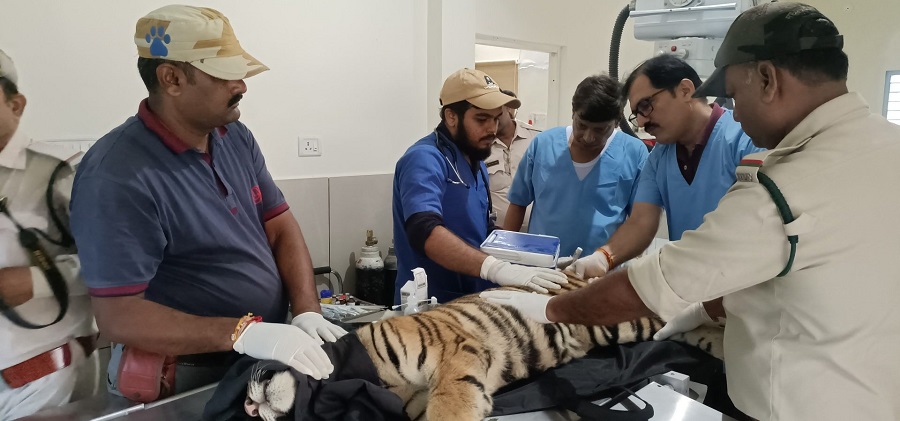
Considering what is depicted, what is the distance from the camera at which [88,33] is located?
7.33 feet

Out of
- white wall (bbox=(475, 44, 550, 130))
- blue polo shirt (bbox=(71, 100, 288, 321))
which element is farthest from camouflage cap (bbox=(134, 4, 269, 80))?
white wall (bbox=(475, 44, 550, 130))

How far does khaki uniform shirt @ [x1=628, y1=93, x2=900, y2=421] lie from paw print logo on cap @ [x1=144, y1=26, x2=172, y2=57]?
1264 millimetres

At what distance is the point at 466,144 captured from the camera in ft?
6.84

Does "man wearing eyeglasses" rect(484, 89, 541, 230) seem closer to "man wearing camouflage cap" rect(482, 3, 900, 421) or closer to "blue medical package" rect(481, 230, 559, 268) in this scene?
"blue medical package" rect(481, 230, 559, 268)

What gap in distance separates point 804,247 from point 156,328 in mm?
1330

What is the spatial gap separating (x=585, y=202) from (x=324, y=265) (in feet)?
5.28

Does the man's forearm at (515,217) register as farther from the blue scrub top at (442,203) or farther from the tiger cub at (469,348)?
the tiger cub at (469,348)

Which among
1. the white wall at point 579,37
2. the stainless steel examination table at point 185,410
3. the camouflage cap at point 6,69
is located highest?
the white wall at point 579,37

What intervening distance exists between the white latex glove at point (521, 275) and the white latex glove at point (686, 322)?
314 millimetres

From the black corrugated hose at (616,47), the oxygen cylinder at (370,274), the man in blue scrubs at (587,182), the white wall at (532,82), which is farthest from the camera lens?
the white wall at (532,82)

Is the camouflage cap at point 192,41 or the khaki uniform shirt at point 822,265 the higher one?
the camouflage cap at point 192,41

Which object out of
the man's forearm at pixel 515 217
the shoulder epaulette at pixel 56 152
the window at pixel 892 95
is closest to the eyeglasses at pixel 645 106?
the man's forearm at pixel 515 217

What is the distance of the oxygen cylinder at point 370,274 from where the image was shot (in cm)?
326

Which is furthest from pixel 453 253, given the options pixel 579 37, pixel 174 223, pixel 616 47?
pixel 579 37
